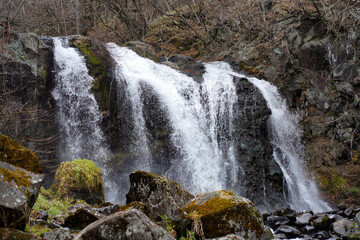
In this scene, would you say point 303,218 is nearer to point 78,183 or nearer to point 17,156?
point 78,183

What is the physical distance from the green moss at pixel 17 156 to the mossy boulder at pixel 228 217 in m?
2.33

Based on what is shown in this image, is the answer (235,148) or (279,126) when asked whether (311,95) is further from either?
(235,148)

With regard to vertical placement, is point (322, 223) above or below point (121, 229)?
below

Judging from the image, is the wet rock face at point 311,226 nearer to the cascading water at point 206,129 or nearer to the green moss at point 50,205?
the cascading water at point 206,129

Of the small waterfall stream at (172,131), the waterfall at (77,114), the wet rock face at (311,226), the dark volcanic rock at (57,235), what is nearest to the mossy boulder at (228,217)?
the dark volcanic rock at (57,235)

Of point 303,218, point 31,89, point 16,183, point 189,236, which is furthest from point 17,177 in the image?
point 31,89

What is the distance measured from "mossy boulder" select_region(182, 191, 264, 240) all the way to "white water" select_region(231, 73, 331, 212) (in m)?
7.73

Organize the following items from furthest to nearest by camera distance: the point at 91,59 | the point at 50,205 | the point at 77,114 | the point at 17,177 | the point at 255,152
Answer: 1. the point at 91,59
2. the point at 255,152
3. the point at 77,114
4. the point at 50,205
5. the point at 17,177

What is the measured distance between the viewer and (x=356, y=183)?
1248cm

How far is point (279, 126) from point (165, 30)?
41.3 feet

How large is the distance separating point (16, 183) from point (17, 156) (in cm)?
56

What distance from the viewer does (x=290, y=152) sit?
44.9 ft

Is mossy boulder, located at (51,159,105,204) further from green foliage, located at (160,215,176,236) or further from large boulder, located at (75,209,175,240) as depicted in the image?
large boulder, located at (75,209,175,240)

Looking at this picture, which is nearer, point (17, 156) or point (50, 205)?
point (17, 156)
